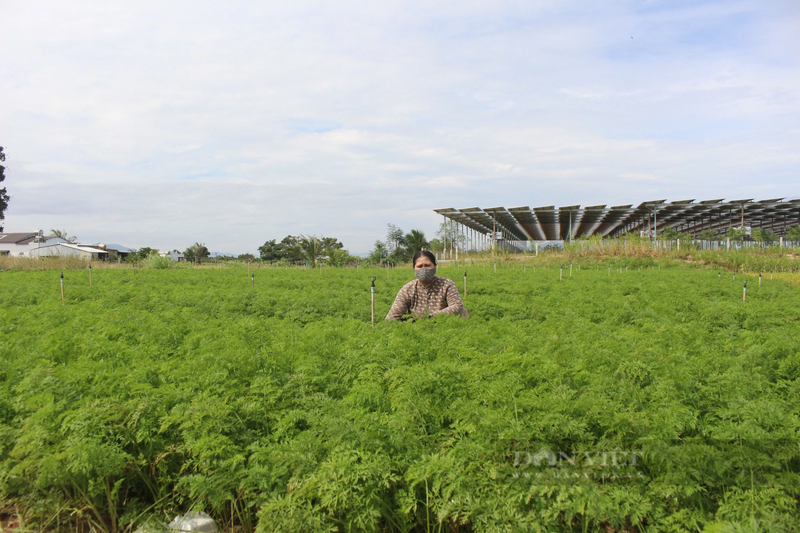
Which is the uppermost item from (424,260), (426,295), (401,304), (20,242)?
(20,242)

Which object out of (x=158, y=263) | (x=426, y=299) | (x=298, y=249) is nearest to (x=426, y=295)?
(x=426, y=299)

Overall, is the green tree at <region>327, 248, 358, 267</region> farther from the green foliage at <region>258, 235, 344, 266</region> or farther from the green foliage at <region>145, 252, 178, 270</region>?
the green foliage at <region>145, 252, 178, 270</region>

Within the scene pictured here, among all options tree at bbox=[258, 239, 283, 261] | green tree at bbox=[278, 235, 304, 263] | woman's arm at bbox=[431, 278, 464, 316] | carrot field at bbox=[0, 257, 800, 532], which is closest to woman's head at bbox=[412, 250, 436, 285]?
woman's arm at bbox=[431, 278, 464, 316]

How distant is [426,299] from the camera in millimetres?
7344

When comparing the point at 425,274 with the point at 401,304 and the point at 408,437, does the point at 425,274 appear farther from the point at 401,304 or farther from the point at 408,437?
the point at 408,437

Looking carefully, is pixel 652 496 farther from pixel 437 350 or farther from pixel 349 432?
pixel 437 350

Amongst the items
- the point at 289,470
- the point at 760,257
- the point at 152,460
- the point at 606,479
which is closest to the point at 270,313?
the point at 152,460

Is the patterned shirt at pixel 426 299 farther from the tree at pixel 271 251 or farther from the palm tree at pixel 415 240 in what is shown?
the tree at pixel 271 251

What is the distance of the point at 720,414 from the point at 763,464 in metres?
0.60

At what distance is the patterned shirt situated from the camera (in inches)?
Answer: 285

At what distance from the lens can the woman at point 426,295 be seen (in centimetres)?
711

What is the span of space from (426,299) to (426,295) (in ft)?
0.20

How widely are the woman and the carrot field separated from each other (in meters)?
1.83

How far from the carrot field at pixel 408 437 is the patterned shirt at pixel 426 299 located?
186 centimetres
